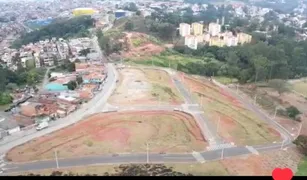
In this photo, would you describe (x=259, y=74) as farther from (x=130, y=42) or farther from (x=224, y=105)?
(x=130, y=42)

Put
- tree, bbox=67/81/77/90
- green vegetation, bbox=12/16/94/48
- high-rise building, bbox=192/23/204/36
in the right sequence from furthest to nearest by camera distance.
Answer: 1. green vegetation, bbox=12/16/94/48
2. high-rise building, bbox=192/23/204/36
3. tree, bbox=67/81/77/90

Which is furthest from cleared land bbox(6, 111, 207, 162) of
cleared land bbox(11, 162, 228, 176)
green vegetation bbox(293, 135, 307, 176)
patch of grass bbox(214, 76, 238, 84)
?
patch of grass bbox(214, 76, 238, 84)

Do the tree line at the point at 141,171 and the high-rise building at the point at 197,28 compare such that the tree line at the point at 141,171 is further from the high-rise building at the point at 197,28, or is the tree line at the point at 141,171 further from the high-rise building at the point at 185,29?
the high-rise building at the point at 197,28

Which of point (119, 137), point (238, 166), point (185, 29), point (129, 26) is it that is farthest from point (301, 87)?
point (129, 26)

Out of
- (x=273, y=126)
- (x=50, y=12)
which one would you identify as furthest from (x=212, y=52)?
(x=50, y=12)

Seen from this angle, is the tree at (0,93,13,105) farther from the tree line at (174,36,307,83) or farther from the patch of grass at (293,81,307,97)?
the patch of grass at (293,81,307,97)

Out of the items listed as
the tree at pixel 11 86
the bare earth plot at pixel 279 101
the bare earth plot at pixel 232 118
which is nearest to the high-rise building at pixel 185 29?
the bare earth plot at pixel 279 101

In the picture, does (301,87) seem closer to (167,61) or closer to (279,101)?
(279,101)
